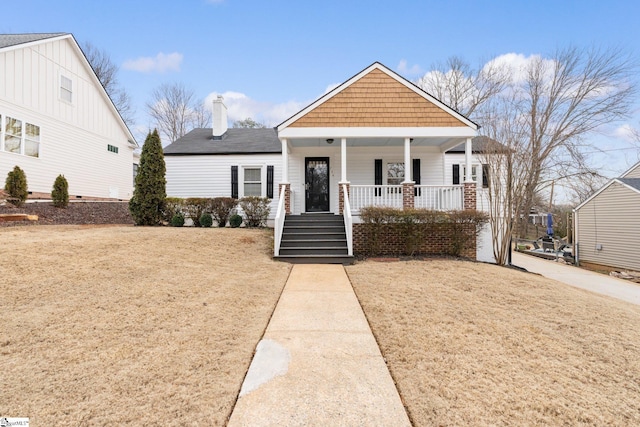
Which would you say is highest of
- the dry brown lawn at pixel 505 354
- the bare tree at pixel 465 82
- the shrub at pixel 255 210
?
the bare tree at pixel 465 82

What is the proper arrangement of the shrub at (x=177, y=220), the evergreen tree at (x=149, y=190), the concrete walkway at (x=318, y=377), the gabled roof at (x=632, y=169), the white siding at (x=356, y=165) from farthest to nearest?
1. the gabled roof at (x=632, y=169)
2. the white siding at (x=356, y=165)
3. the shrub at (x=177, y=220)
4. the evergreen tree at (x=149, y=190)
5. the concrete walkway at (x=318, y=377)

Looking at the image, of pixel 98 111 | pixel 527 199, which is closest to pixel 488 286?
pixel 527 199

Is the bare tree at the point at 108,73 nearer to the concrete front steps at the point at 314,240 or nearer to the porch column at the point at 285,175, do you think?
the porch column at the point at 285,175

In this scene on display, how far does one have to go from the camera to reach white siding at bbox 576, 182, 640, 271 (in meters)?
13.6

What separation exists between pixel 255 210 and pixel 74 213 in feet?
23.8

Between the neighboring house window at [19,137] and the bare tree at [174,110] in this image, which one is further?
the bare tree at [174,110]

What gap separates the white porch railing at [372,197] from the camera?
32.5 ft

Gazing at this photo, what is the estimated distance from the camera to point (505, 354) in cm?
309

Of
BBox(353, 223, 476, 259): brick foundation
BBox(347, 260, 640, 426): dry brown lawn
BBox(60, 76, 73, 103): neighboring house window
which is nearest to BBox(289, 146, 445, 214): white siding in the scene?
BBox(353, 223, 476, 259): brick foundation

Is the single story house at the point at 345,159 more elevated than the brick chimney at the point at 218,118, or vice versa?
the brick chimney at the point at 218,118

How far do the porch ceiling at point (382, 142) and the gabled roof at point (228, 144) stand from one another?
2282 mm

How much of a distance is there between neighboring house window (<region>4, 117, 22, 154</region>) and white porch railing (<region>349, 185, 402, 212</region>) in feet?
42.5

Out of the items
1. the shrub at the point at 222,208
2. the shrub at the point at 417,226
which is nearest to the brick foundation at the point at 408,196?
the shrub at the point at 417,226

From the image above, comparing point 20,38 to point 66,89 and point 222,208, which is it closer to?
point 66,89
